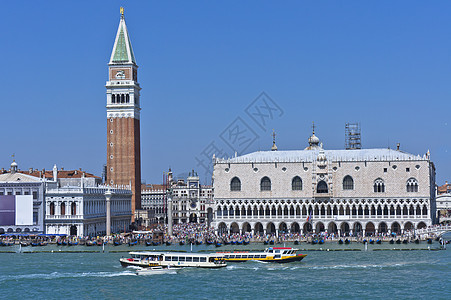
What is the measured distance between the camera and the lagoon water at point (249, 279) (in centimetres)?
4325

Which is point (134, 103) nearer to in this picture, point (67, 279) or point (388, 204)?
point (388, 204)

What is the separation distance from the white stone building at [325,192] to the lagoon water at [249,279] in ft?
62.8

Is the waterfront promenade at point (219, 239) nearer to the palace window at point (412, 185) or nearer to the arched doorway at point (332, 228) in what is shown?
the arched doorway at point (332, 228)

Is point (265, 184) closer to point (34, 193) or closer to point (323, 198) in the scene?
point (323, 198)

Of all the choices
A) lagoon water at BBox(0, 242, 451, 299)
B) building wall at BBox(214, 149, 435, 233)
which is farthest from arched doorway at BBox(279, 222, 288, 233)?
lagoon water at BBox(0, 242, 451, 299)

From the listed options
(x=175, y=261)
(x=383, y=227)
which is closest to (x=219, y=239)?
(x=383, y=227)

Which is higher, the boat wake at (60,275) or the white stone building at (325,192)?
the white stone building at (325,192)

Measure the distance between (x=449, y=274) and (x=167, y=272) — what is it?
17454 mm

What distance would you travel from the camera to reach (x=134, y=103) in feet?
328

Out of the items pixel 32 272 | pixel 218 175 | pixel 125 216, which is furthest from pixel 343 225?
pixel 32 272

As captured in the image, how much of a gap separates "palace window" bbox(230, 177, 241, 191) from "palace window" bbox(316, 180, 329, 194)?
8.08 metres

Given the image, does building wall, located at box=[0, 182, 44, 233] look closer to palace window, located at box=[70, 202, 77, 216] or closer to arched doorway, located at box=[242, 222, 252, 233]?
palace window, located at box=[70, 202, 77, 216]

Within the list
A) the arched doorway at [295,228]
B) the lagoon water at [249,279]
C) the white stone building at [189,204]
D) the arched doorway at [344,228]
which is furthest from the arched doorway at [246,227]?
the white stone building at [189,204]

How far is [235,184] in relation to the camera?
273 feet
